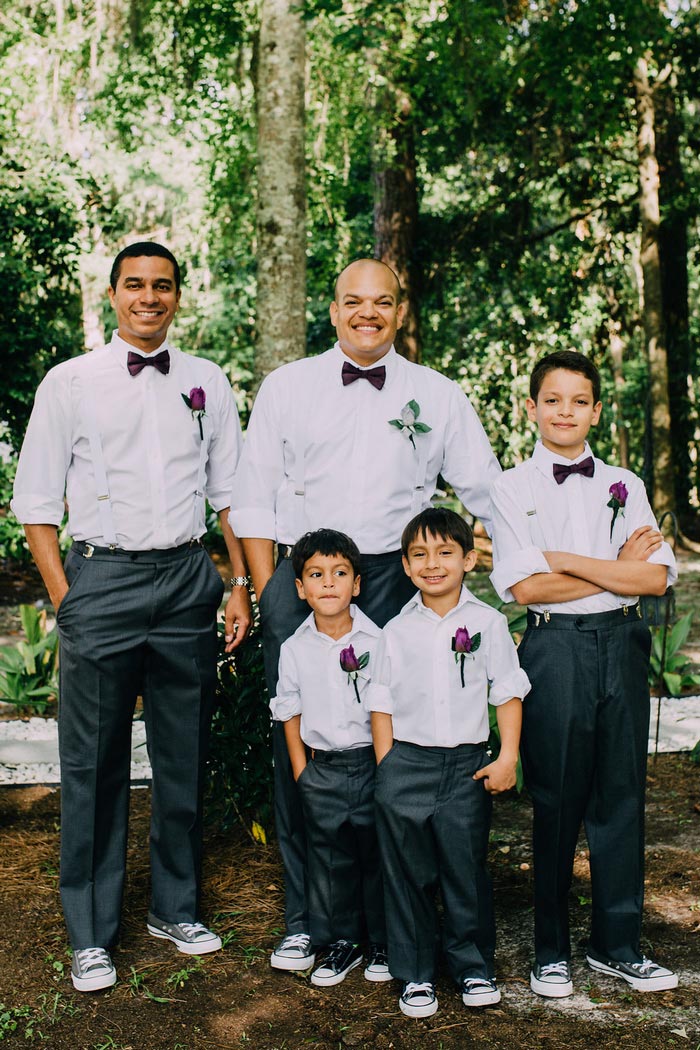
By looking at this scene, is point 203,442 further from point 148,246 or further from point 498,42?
point 498,42

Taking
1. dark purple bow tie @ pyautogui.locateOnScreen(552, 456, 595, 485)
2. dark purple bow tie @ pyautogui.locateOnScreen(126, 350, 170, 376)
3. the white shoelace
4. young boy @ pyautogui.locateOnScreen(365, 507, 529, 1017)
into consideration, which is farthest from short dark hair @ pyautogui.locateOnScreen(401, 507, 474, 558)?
the white shoelace

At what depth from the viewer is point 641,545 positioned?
3.23 meters

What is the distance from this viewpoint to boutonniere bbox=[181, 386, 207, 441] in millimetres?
3627

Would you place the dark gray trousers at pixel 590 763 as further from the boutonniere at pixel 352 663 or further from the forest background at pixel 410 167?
the forest background at pixel 410 167

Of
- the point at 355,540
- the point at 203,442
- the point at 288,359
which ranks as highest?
the point at 288,359

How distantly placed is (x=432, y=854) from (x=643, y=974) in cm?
75

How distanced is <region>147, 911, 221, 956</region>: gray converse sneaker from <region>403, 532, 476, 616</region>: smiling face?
1.39 meters

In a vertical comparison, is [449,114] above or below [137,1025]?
above

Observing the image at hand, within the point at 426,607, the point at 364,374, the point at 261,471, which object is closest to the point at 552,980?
the point at 426,607

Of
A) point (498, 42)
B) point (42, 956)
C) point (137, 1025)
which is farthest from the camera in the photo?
point (498, 42)

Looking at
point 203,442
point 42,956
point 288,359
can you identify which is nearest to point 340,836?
point 42,956

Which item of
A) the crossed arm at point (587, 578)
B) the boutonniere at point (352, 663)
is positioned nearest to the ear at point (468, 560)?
the crossed arm at point (587, 578)

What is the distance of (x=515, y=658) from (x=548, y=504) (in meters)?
0.48

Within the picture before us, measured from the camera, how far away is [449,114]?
Result: 40.6ft
